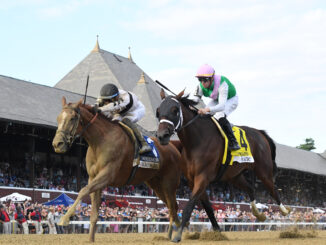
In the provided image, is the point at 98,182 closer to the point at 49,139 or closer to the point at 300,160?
the point at 49,139

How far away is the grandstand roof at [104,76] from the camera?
46.1 m

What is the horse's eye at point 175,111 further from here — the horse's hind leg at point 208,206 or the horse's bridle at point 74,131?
the horse's hind leg at point 208,206

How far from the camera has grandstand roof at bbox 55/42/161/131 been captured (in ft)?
151

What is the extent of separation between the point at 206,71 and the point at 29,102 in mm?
18232

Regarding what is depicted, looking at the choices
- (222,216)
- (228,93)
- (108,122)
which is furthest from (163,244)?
(222,216)

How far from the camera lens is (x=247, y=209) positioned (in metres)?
40.3

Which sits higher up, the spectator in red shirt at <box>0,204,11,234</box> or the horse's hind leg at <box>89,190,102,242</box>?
the horse's hind leg at <box>89,190,102,242</box>

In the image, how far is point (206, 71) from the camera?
32.6ft

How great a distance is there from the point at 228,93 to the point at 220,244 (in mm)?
3296

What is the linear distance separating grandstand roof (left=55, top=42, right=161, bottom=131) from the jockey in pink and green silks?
3388 centimetres

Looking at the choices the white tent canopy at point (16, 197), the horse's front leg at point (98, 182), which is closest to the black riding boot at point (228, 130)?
the horse's front leg at point (98, 182)

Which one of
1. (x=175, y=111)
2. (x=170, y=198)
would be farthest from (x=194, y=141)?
(x=170, y=198)

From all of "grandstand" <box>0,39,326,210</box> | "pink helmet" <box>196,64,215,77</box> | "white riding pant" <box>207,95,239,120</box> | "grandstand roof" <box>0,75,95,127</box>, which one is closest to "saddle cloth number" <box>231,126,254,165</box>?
"white riding pant" <box>207,95,239,120</box>

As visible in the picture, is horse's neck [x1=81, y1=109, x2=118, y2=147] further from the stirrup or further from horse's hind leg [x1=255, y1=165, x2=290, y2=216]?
horse's hind leg [x1=255, y1=165, x2=290, y2=216]
